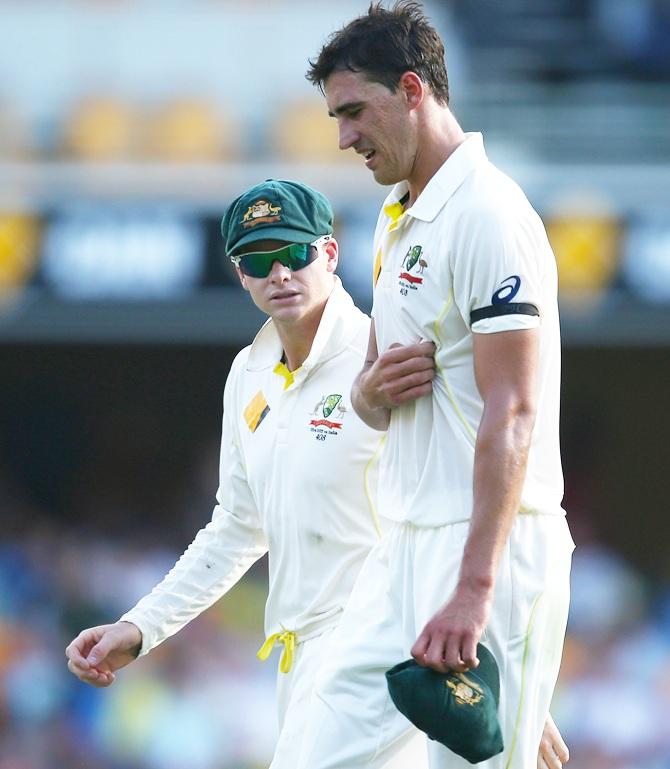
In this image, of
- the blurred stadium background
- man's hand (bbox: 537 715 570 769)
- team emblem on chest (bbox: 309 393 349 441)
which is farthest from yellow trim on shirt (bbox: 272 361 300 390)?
the blurred stadium background

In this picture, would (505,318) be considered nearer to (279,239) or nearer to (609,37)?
(279,239)

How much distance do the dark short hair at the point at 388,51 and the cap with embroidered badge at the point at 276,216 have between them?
0.60 metres

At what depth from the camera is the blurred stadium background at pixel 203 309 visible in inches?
324

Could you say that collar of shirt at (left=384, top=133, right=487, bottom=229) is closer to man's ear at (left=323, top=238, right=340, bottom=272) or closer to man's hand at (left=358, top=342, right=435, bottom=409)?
man's hand at (left=358, top=342, right=435, bottom=409)

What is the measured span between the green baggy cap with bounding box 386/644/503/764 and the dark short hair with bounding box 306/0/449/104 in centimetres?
111

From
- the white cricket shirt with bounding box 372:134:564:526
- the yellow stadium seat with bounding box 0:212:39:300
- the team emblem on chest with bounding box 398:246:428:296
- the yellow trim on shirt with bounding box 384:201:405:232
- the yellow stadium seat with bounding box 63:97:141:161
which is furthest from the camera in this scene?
the yellow stadium seat with bounding box 63:97:141:161

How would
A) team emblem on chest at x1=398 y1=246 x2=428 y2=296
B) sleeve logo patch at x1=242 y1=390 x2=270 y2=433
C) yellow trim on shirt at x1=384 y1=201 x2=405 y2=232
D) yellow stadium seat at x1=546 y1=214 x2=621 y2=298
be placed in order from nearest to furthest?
team emblem on chest at x1=398 y1=246 x2=428 y2=296, yellow trim on shirt at x1=384 y1=201 x2=405 y2=232, sleeve logo patch at x1=242 y1=390 x2=270 y2=433, yellow stadium seat at x1=546 y1=214 x2=621 y2=298

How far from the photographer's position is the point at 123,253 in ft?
28.6

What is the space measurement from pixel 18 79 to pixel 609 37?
401cm

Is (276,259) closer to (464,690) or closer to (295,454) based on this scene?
(295,454)

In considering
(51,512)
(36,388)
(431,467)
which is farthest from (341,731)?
(36,388)

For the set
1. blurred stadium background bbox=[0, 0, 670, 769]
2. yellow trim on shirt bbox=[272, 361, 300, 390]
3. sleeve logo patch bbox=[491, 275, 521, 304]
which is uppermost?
sleeve logo patch bbox=[491, 275, 521, 304]

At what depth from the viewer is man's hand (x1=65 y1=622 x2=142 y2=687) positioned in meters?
3.82

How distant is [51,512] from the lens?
1054 centimetres
